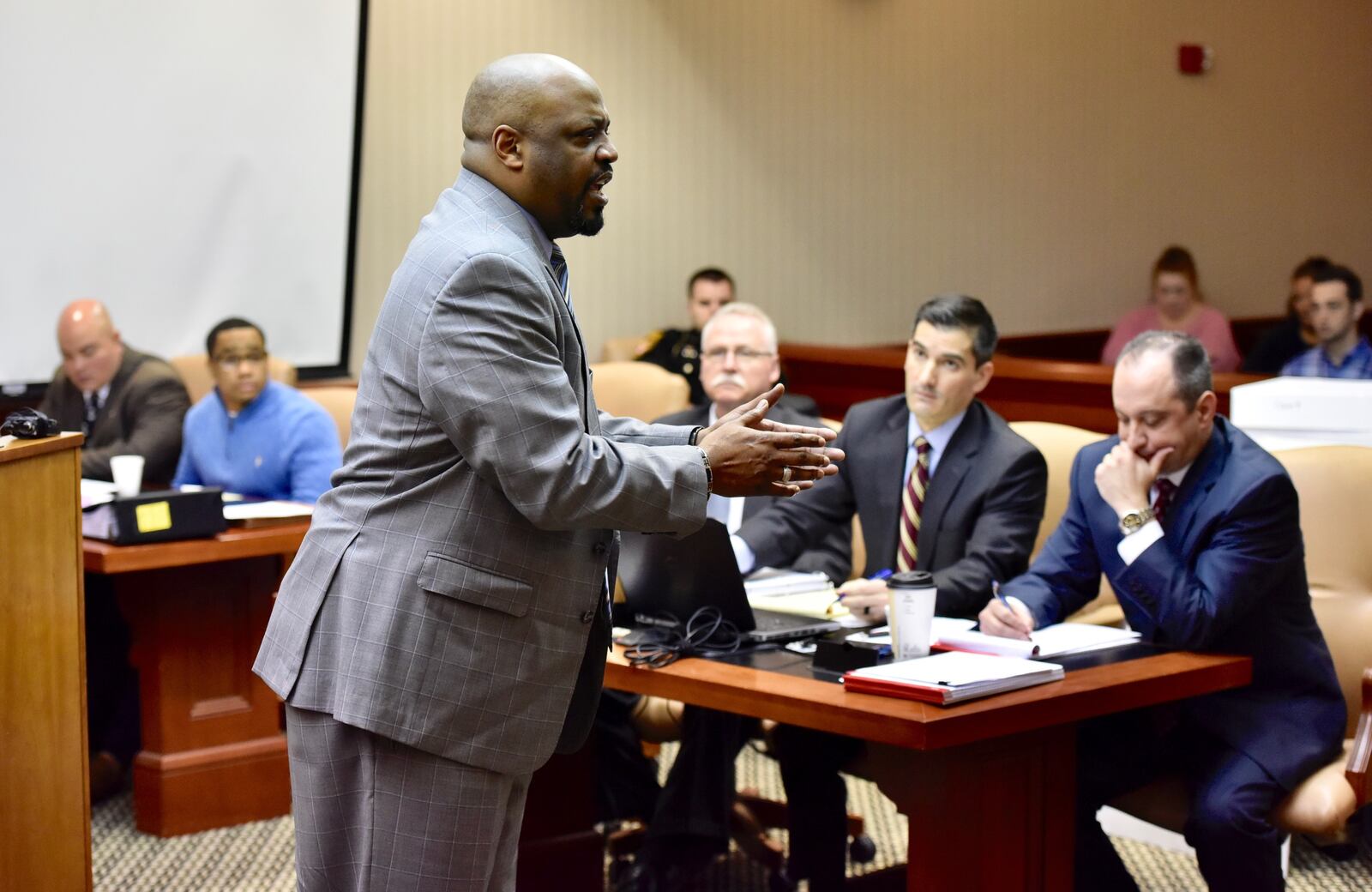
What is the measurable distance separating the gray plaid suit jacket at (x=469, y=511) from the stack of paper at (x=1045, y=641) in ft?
A: 3.18

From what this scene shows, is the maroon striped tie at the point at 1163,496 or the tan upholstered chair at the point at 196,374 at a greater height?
the tan upholstered chair at the point at 196,374

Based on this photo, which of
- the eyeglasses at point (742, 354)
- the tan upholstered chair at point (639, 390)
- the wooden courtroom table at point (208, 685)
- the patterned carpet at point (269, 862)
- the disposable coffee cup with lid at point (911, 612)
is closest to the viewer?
the disposable coffee cup with lid at point (911, 612)

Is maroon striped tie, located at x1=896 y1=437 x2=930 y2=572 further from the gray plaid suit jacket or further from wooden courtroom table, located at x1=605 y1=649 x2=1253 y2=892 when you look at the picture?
the gray plaid suit jacket

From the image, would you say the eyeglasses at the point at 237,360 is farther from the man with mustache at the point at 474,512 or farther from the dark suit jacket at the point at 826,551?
the man with mustache at the point at 474,512

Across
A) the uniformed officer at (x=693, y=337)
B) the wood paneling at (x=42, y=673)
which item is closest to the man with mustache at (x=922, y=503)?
the wood paneling at (x=42, y=673)

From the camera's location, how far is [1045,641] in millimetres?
2787

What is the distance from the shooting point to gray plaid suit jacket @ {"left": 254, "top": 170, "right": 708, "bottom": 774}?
68.3 inches

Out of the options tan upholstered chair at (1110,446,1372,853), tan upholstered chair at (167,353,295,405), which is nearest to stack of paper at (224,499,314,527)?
tan upholstered chair at (167,353,295,405)

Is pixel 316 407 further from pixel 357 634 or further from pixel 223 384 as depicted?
pixel 357 634

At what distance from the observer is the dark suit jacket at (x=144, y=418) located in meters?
4.90

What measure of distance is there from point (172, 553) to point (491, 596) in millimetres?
2279

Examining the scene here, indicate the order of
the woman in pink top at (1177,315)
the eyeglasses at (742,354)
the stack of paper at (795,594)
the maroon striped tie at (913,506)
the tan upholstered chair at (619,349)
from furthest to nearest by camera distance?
the woman in pink top at (1177,315)
the tan upholstered chair at (619,349)
the eyeglasses at (742,354)
the maroon striped tie at (913,506)
the stack of paper at (795,594)

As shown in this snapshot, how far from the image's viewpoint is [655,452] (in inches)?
72.0

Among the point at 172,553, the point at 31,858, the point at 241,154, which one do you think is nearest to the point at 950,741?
the point at 31,858
